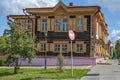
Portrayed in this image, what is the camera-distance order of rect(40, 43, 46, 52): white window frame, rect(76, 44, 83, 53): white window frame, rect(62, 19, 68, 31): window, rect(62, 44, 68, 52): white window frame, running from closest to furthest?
rect(76, 44, 83, 53): white window frame < rect(62, 44, 68, 52): white window frame < rect(62, 19, 68, 31): window < rect(40, 43, 46, 52): white window frame

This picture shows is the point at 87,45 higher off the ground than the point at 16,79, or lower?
higher

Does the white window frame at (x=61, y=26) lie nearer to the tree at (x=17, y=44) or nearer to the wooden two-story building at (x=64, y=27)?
the wooden two-story building at (x=64, y=27)

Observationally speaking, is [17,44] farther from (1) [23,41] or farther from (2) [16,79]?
(2) [16,79]

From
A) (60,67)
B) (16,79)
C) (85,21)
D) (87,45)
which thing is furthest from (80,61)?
(16,79)

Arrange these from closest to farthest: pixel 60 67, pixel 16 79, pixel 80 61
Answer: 1. pixel 16 79
2. pixel 60 67
3. pixel 80 61

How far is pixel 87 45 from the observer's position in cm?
4309

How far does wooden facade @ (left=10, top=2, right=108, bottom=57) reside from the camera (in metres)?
43.1

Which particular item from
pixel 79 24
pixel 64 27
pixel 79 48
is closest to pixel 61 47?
pixel 79 48

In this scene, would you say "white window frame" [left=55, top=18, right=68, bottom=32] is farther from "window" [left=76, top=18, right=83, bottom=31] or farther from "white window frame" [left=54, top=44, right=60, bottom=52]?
"white window frame" [left=54, top=44, right=60, bottom=52]

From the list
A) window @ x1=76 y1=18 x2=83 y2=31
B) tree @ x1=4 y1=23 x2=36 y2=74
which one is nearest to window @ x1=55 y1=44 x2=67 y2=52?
window @ x1=76 y1=18 x2=83 y2=31

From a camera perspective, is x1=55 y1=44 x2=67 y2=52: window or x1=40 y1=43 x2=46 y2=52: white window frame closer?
x1=55 y1=44 x2=67 y2=52: window

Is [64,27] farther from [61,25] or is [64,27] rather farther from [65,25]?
[61,25]

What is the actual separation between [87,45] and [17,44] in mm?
15570

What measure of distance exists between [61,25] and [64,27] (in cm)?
51
